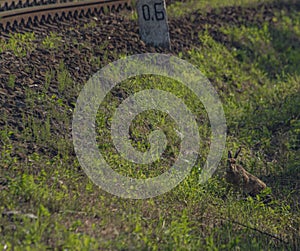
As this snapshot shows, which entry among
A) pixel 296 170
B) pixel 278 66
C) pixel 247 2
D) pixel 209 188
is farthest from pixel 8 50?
pixel 247 2

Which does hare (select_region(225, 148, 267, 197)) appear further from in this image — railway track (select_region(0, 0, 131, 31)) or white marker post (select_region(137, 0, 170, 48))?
railway track (select_region(0, 0, 131, 31))

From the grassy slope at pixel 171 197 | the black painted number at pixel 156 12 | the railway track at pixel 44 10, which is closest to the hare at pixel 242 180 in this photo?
the grassy slope at pixel 171 197

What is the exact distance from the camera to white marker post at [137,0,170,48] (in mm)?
11156

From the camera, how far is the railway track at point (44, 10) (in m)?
10.6

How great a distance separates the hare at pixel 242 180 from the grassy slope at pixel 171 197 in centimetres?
15

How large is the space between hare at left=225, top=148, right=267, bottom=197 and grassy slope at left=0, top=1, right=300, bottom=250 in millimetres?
148

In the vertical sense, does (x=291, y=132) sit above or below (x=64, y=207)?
below

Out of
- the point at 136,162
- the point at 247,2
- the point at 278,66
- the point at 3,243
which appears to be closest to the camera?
the point at 3,243

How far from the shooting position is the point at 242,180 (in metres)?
8.14

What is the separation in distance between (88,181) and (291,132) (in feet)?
12.7

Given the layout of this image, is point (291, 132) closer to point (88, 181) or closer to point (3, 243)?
point (88, 181)

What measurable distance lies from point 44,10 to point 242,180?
15.5 feet

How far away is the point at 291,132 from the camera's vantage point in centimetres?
1016

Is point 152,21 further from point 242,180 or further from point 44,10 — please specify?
point 242,180
